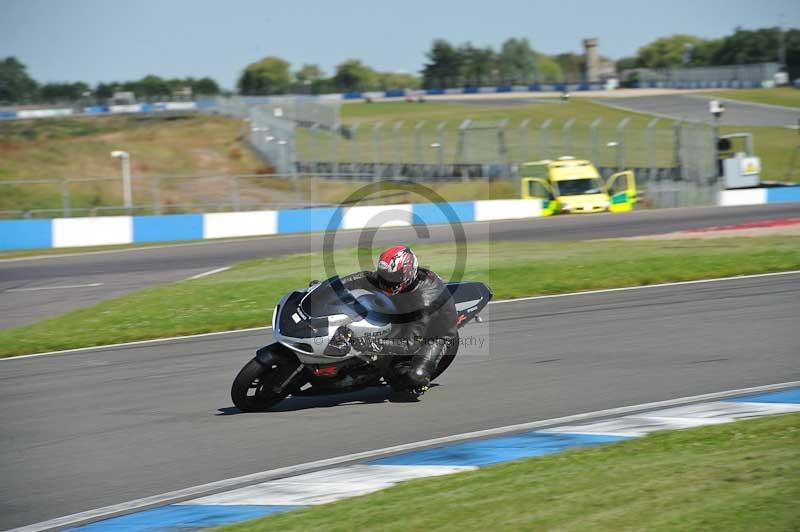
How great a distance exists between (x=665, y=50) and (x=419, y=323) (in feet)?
563

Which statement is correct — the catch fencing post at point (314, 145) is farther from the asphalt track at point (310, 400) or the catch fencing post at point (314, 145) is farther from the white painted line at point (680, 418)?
the white painted line at point (680, 418)

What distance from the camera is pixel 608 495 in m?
5.38

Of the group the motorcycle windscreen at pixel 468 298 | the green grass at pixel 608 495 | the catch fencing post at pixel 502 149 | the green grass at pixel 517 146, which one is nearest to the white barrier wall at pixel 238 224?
the catch fencing post at pixel 502 149

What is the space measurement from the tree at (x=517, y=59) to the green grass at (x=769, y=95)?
5814 centimetres

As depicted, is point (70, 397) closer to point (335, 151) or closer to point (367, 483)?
point (367, 483)

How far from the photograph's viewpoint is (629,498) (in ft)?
17.3

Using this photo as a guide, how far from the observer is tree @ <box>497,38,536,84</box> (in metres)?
145

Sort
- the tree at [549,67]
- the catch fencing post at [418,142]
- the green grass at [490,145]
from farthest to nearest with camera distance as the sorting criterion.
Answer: the tree at [549,67] → the catch fencing post at [418,142] → the green grass at [490,145]

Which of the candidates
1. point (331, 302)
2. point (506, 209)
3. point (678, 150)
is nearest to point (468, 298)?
point (331, 302)

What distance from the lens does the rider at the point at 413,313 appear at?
27.2ft

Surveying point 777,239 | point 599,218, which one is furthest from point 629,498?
point 599,218

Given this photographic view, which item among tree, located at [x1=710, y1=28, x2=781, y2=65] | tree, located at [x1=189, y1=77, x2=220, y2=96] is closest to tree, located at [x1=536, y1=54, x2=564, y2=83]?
tree, located at [x1=710, y1=28, x2=781, y2=65]

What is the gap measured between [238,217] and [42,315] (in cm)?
1305

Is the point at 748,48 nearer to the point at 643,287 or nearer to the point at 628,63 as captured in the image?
the point at 628,63
